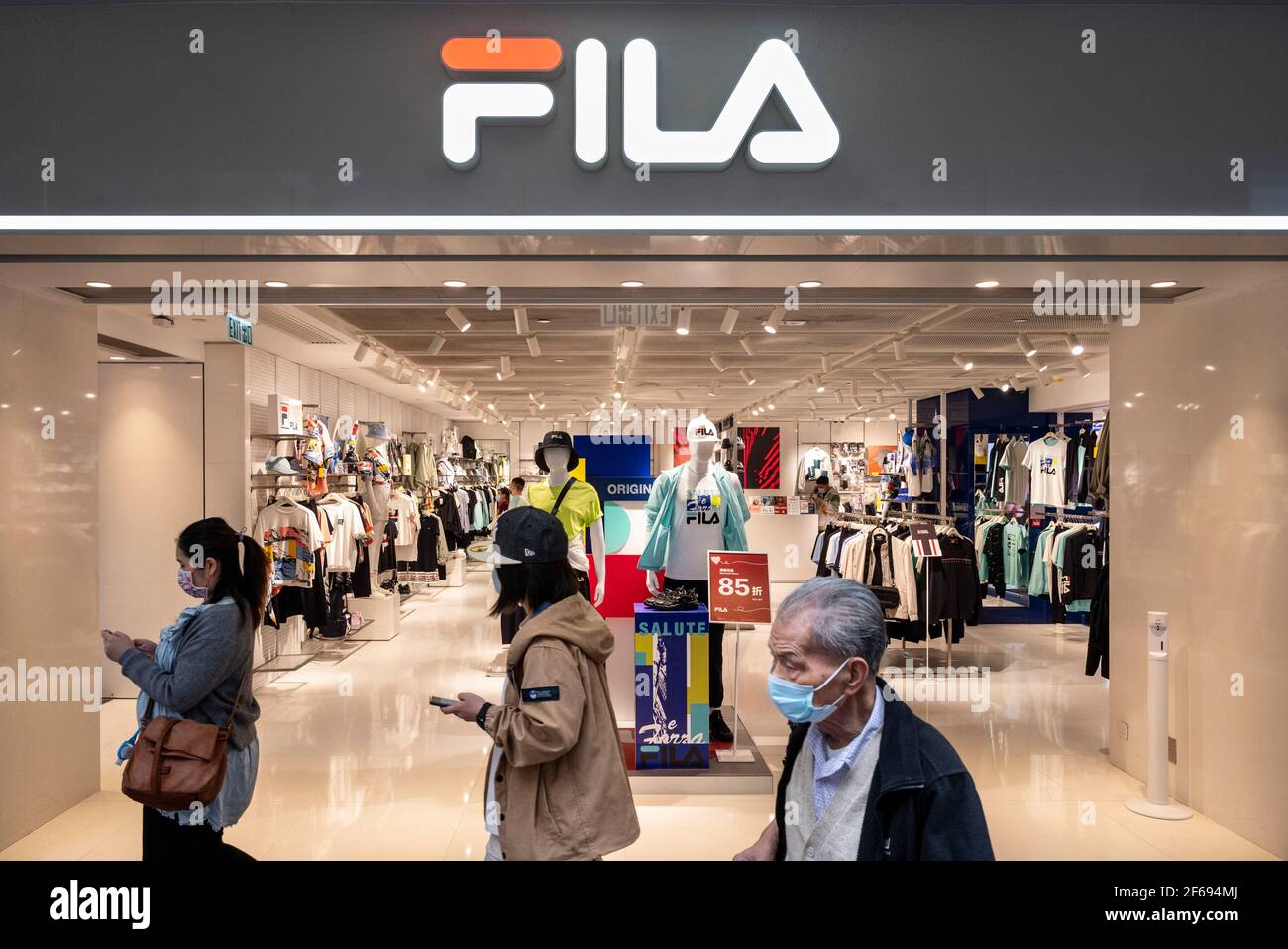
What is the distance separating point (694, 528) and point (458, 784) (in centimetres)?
203

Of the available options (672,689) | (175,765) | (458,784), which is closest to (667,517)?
(672,689)

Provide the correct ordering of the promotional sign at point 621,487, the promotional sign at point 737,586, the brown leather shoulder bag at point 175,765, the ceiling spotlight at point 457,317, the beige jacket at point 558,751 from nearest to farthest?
1. the beige jacket at point 558,751
2. the brown leather shoulder bag at point 175,765
3. the promotional sign at point 737,586
4. the ceiling spotlight at point 457,317
5. the promotional sign at point 621,487

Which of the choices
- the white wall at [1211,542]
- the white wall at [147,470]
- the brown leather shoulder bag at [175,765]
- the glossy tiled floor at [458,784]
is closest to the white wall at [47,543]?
the glossy tiled floor at [458,784]

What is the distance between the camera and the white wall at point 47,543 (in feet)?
12.8

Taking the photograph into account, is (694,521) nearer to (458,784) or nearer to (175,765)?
(458,784)

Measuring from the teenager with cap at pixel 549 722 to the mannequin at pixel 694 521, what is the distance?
3063 millimetres

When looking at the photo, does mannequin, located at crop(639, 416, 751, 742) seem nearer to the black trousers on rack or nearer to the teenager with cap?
the black trousers on rack

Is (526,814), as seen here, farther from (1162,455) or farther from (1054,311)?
(1162,455)

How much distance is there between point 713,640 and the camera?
5027 millimetres

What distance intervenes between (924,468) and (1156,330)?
6.47 meters

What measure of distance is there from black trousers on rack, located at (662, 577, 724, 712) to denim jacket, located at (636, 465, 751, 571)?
0.53 feet

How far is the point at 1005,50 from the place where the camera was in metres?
3.10

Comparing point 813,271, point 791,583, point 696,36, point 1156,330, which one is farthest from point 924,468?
point 696,36

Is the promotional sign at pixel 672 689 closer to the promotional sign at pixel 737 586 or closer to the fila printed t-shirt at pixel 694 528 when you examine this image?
the promotional sign at pixel 737 586
